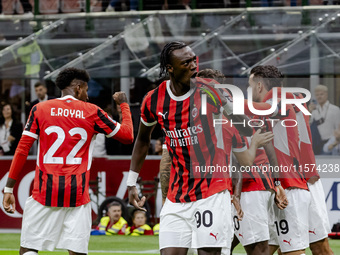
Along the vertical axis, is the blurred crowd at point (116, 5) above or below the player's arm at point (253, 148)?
above

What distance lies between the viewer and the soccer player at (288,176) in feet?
24.1

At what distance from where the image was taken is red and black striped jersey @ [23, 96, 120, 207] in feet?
23.5

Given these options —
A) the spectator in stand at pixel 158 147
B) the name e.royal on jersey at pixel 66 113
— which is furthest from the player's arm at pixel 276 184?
the spectator in stand at pixel 158 147

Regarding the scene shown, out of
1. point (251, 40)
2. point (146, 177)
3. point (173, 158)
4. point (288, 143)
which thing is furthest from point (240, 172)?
point (251, 40)

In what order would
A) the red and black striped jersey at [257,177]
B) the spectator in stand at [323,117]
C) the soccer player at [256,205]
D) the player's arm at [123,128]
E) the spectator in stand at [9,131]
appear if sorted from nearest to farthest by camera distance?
the soccer player at [256,205] < the red and black striped jersey at [257,177] < the player's arm at [123,128] < the spectator in stand at [323,117] < the spectator in stand at [9,131]

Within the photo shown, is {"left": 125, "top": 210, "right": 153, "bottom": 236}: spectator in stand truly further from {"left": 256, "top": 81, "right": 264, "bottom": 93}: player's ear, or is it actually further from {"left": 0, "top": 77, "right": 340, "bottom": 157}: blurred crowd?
{"left": 256, "top": 81, "right": 264, "bottom": 93}: player's ear

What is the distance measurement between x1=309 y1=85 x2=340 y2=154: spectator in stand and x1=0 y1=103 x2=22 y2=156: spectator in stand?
5346 mm

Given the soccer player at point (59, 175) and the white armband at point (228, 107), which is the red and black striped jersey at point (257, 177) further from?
the soccer player at point (59, 175)

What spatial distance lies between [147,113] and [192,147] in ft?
1.68

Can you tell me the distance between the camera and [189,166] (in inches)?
237

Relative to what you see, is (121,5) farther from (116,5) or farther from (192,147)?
(192,147)

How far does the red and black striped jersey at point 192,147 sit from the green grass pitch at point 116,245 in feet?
16.1

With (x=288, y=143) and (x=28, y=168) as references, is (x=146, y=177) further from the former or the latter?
(x=288, y=143)

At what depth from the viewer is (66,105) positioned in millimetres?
7270
